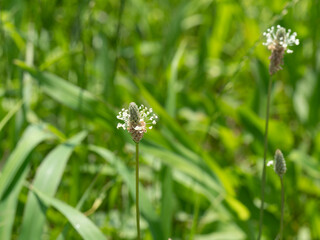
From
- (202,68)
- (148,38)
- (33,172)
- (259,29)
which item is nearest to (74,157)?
(33,172)

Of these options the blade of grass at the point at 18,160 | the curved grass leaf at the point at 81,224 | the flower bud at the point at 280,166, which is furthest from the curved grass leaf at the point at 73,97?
the flower bud at the point at 280,166

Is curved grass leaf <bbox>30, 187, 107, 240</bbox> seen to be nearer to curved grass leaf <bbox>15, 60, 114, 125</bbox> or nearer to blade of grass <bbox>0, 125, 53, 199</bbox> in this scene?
blade of grass <bbox>0, 125, 53, 199</bbox>

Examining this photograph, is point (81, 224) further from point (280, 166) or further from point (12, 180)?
point (280, 166)

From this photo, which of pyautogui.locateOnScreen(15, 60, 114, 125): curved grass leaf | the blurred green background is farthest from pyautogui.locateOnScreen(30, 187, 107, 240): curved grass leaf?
pyautogui.locateOnScreen(15, 60, 114, 125): curved grass leaf

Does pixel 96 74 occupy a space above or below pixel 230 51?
below

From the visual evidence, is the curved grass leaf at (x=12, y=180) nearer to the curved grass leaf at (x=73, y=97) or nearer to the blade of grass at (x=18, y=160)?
the blade of grass at (x=18, y=160)

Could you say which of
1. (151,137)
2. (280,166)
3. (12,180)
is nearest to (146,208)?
(151,137)

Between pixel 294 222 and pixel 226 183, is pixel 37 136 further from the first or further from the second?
pixel 294 222
